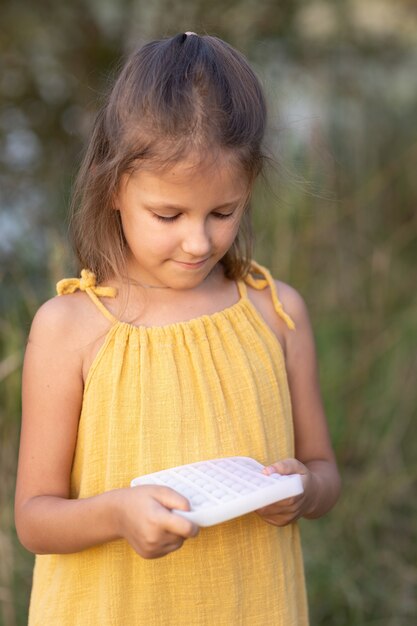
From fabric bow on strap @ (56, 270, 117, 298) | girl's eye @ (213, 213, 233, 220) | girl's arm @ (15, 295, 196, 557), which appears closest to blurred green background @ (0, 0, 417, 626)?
girl's eye @ (213, 213, 233, 220)

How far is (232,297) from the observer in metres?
1.71

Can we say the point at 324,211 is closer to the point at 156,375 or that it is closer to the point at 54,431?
the point at 156,375

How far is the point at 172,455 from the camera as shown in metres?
1.52

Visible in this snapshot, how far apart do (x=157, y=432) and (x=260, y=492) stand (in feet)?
0.86

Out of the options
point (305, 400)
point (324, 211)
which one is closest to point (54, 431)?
point (305, 400)

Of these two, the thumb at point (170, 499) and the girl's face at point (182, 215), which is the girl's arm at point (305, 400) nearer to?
the girl's face at point (182, 215)

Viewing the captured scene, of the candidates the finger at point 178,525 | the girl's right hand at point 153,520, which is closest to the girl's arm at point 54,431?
the girl's right hand at point 153,520

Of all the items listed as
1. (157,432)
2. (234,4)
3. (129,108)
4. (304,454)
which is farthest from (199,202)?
(234,4)

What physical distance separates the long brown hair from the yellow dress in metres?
0.14

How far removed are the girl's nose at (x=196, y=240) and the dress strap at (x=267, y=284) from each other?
0.85 feet

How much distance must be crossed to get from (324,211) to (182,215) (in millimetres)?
2062

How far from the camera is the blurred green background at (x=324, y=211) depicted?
2.77 m

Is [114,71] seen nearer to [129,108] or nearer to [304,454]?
[129,108]

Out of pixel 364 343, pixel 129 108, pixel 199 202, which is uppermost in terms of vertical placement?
A: pixel 129 108
